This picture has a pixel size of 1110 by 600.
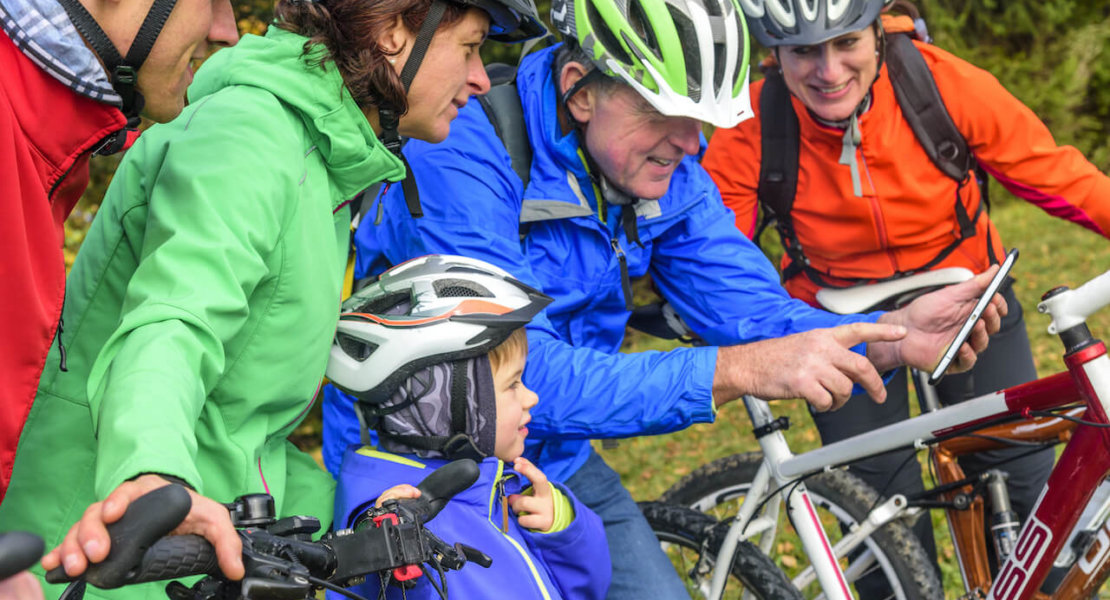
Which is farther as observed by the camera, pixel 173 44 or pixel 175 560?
pixel 173 44

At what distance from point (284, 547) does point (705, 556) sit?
2398mm

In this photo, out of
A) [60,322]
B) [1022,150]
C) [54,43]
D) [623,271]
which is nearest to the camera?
[54,43]

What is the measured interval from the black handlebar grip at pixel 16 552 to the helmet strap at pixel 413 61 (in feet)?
4.40

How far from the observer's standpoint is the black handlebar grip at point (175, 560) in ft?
4.59

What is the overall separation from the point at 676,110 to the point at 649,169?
202 mm

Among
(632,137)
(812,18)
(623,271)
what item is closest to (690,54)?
(632,137)

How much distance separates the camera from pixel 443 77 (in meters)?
2.54

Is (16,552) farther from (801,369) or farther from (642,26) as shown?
(642,26)

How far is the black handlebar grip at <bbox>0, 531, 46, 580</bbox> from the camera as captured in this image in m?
1.23

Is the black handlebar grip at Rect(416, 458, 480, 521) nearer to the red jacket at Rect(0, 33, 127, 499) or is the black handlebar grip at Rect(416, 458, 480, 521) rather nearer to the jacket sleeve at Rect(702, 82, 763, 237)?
the red jacket at Rect(0, 33, 127, 499)

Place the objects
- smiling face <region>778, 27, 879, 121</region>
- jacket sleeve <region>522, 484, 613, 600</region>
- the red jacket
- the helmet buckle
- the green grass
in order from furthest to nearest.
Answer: the green grass < smiling face <region>778, 27, 879, 121</region> < jacket sleeve <region>522, 484, 613, 600</region> < the helmet buckle < the red jacket

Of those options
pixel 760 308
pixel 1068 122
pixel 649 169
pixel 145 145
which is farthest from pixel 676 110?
pixel 1068 122

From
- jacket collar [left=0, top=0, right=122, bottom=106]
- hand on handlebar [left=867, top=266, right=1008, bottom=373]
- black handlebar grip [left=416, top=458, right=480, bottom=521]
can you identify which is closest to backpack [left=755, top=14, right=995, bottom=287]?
hand on handlebar [left=867, top=266, right=1008, bottom=373]

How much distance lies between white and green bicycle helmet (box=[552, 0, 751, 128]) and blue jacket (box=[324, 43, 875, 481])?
0.73 feet
